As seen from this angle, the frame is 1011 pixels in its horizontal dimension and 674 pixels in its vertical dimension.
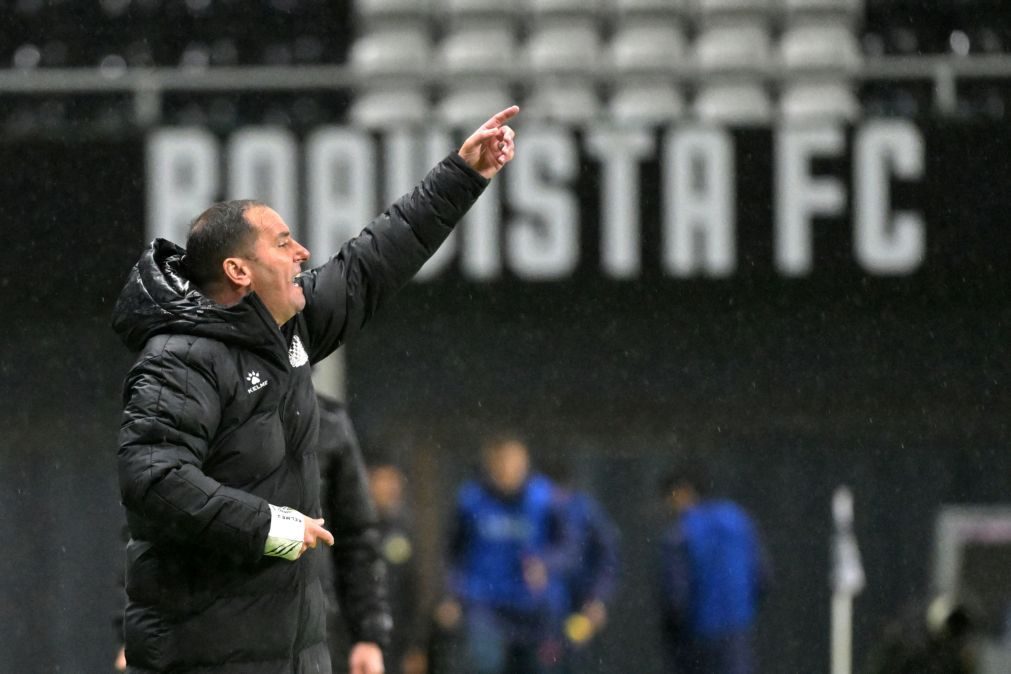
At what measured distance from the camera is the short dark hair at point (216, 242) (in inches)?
140

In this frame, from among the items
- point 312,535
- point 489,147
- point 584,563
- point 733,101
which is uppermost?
point 733,101

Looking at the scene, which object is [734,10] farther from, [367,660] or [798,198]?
[367,660]

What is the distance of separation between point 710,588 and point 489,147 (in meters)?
5.09

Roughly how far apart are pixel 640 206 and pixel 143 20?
370cm

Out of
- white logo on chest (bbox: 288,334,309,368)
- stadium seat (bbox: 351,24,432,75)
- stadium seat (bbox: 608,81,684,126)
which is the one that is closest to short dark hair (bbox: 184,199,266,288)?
white logo on chest (bbox: 288,334,309,368)

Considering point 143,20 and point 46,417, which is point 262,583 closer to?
point 46,417

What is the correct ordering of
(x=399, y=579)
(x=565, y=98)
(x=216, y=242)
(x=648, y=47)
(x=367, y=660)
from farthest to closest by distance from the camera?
(x=648, y=47) → (x=565, y=98) → (x=399, y=579) → (x=367, y=660) → (x=216, y=242)

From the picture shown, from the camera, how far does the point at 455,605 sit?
8.66m

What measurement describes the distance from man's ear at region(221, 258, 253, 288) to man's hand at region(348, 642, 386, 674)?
1408 mm

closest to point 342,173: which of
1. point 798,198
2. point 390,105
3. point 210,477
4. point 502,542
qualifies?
point 390,105

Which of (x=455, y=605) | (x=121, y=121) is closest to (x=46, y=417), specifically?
(x=121, y=121)

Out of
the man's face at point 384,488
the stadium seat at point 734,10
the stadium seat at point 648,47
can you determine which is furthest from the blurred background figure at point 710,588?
the stadium seat at point 734,10

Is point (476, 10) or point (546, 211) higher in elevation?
point (476, 10)

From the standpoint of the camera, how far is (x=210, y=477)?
11.0 ft
